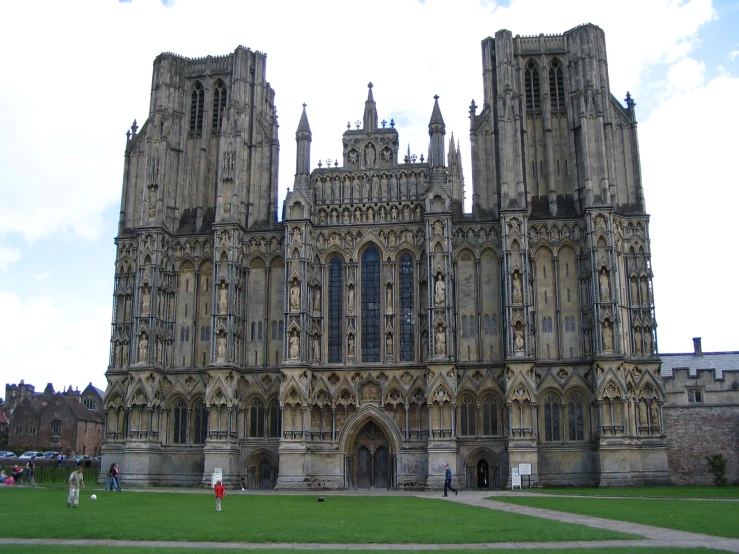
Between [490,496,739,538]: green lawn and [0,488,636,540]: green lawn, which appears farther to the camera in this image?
[490,496,739,538]: green lawn

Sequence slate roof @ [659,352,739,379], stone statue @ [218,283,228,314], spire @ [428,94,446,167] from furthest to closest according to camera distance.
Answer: slate roof @ [659,352,739,379], spire @ [428,94,446,167], stone statue @ [218,283,228,314]

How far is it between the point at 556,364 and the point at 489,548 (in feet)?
118

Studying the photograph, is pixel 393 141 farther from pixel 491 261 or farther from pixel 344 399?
pixel 344 399

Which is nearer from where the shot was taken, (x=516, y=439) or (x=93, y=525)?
(x=93, y=525)

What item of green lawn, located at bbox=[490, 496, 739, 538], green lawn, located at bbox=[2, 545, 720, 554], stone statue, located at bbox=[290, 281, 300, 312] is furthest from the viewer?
stone statue, located at bbox=[290, 281, 300, 312]

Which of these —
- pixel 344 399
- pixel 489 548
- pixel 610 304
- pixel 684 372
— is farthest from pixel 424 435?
pixel 489 548

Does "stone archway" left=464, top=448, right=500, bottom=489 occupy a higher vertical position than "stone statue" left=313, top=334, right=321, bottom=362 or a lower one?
lower

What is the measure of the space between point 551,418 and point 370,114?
26.0 metres

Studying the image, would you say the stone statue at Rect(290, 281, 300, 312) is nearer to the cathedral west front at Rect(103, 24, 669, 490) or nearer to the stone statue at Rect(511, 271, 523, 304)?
the cathedral west front at Rect(103, 24, 669, 490)

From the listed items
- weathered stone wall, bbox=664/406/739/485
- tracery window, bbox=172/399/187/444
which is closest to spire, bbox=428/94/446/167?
weathered stone wall, bbox=664/406/739/485

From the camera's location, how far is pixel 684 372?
58.4 m

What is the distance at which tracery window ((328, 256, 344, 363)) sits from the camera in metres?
58.0

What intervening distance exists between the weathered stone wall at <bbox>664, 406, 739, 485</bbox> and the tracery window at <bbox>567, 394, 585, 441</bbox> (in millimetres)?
7498

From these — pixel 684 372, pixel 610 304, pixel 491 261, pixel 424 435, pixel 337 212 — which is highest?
pixel 337 212
